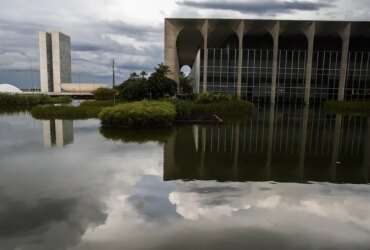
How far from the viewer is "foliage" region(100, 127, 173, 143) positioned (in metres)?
15.0

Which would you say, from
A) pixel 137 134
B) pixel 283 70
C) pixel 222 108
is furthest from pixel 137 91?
pixel 283 70

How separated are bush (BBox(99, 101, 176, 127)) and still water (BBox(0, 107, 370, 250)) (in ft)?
12.2

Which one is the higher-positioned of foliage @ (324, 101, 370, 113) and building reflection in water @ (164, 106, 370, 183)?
foliage @ (324, 101, 370, 113)

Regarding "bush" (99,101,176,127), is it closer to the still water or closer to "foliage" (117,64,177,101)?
the still water

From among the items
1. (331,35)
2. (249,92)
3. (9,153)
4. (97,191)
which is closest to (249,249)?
(97,191)

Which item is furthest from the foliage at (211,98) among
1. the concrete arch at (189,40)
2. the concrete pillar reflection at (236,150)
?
the concrete arch at (189,40)

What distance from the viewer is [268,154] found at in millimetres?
12266

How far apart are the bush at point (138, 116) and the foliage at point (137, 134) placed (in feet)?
1.75

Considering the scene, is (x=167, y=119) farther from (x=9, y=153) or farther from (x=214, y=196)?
(x=214, y=196)

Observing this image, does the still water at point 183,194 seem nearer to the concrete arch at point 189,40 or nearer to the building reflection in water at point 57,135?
the building reflection in water at point 57,135

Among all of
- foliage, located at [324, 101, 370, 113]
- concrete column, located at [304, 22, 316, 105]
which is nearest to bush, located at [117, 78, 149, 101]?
foliage, located at [324, 101, 370, 113]

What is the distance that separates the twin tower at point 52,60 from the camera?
72.9m

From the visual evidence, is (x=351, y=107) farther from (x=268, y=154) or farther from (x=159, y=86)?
(x=268, y=154)

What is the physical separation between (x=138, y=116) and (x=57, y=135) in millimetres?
4674
